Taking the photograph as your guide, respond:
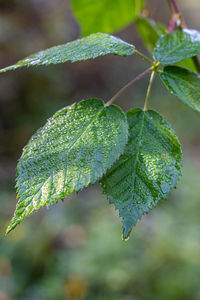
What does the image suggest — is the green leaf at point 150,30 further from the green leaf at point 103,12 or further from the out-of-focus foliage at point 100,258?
the out-of-focus foliage at point 100,258

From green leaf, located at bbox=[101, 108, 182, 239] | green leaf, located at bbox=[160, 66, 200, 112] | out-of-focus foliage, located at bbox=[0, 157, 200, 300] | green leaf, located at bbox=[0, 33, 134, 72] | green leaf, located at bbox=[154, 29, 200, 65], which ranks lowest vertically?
out-of-focus foliage, located at bbox=[0, 157, 200, 300]

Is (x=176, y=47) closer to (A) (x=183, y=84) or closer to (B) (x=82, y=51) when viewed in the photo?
(A) (x=183, y=84)

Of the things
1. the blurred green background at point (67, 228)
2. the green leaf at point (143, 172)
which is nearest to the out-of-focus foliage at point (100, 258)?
Result: the blurred green background at point (67, 228)

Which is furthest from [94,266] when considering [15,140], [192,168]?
[192,168]

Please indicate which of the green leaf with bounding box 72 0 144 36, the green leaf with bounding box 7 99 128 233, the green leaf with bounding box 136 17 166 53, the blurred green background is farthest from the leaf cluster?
the blurred green background

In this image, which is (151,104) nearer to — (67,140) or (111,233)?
(111,233)

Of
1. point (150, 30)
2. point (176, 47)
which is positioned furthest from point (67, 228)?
point (176, 47)

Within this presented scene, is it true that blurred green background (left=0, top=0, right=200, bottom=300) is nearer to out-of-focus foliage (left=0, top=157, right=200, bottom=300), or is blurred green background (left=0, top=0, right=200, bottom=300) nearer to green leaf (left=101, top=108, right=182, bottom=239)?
out-of-focus foliage (left=0, top=157, right=200, bottom=300)
